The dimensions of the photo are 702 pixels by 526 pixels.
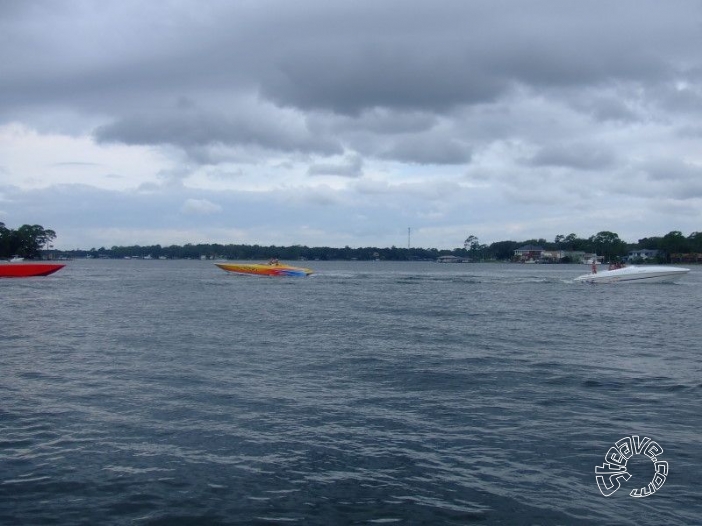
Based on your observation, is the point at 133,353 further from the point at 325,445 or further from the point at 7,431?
the point at 325,445

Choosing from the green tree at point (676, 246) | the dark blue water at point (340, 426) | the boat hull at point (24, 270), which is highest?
the green tree at point (676, 246)

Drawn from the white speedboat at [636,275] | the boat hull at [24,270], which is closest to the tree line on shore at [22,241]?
the boat hull at [24,270]

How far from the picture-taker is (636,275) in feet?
236

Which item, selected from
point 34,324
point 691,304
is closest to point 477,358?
point 34,324

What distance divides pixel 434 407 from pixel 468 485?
172 inches

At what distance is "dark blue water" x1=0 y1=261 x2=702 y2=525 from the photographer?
28.2 ft

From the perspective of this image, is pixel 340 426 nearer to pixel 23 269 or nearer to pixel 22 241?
pixel 23 269

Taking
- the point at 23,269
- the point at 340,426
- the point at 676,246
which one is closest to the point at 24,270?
the point at 23,269

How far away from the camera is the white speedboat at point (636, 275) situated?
71438mm

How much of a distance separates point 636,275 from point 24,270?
71.1 m

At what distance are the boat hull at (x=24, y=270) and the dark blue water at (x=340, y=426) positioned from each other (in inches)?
2373

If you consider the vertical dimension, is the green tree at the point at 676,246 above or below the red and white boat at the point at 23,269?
above

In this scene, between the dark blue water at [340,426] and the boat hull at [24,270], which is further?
the boat hull at [24,270]

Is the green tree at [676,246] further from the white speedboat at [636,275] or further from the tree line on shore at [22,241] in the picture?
the tree line on shore at [22,241]
